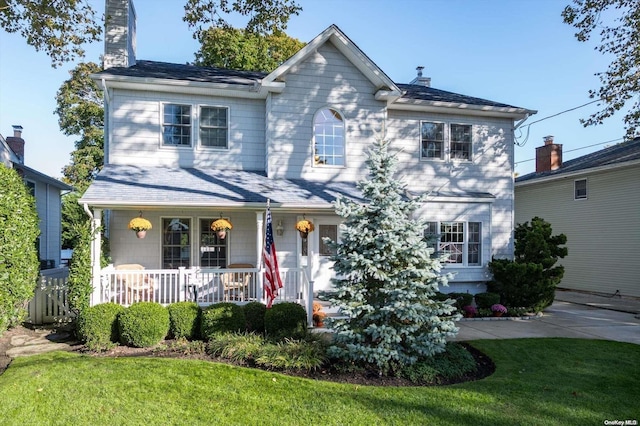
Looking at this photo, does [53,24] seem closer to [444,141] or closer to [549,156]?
[444,141]

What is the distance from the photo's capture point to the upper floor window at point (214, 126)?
454 inches

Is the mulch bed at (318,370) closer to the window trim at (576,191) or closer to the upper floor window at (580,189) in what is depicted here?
the window trim at (576,191)

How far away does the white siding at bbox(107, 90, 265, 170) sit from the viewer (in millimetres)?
10945

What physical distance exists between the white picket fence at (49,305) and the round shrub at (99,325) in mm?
2119

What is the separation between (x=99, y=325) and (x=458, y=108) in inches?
448

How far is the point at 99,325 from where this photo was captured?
760cm

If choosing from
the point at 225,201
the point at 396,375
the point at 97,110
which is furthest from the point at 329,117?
the point at 97,110

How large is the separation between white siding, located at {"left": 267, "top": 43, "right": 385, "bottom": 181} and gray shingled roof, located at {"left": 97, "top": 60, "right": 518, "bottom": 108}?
1.12 metres

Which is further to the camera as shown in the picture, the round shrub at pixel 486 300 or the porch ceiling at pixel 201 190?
the round shrub at pixel 486 300

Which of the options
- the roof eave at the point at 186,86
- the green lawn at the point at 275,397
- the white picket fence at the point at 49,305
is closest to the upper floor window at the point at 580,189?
the green lawn at the point at 275,397

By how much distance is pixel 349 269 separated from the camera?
21.4 ft

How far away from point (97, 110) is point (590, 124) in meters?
28.7

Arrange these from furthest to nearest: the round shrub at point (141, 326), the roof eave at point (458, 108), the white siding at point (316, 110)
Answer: the roof eave at point (458, 108), the white siding at point (316, 110), the round shrub at point (141, 326)

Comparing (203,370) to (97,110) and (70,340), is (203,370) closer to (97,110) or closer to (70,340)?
(70,340)
